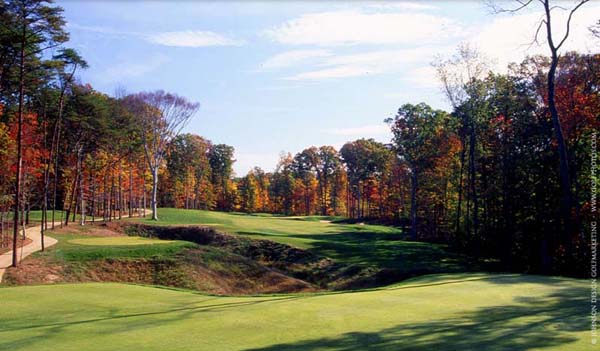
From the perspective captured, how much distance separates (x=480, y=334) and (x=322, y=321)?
319 centimetres

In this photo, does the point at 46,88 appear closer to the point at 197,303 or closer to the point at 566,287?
Answer: the point at 197,303

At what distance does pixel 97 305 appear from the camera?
13.1 m

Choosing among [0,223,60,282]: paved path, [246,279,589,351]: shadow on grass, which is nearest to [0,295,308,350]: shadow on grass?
[246,279,589,351]: shadow on grass

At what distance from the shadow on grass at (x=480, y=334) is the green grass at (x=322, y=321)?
0.02 meters

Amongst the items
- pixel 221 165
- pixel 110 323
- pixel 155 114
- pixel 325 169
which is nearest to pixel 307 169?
pixel 325 169

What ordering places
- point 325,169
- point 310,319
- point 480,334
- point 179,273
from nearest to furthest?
1. point 480,334
2. point 310,319
3. point 179,273
4. point 325,169

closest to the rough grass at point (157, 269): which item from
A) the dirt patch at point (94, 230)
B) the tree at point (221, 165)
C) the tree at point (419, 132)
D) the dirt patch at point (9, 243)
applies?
the dirt patch at point (9, 243)

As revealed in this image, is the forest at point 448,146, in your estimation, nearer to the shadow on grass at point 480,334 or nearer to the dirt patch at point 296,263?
the dirt patch at point 296,263

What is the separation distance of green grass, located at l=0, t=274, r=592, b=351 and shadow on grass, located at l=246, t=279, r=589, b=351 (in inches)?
0.7

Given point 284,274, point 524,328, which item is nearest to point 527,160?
point 284,274

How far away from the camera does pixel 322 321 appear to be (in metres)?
9.65

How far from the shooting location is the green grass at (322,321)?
25.2 ft

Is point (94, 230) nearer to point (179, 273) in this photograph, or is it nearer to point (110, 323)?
point (179, 273)

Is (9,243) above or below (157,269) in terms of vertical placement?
above
